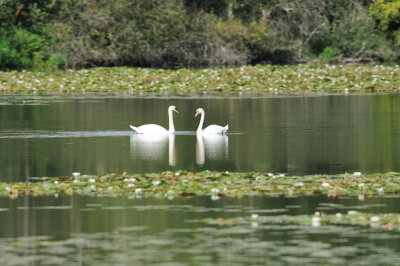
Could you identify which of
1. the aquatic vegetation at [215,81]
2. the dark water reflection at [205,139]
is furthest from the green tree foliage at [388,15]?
the dark water reflection at [205,139]

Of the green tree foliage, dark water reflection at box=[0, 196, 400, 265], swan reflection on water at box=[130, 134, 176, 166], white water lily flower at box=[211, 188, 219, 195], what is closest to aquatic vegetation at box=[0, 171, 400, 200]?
white water lily flower at box=[211, 188, 219, 195]

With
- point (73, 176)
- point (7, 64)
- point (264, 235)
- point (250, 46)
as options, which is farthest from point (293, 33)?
point (264, 235)

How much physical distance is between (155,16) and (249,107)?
24953 mm

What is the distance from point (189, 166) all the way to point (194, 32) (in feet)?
129

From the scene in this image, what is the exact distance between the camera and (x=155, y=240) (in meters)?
10.4

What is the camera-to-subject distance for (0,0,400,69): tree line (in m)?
52.3

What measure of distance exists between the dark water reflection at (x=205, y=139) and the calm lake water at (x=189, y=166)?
28mm

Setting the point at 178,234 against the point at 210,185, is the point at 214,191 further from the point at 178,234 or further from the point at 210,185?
the point at 178,234

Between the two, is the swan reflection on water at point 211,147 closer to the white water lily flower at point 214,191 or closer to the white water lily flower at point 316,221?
the white water lily flower at point 214,191

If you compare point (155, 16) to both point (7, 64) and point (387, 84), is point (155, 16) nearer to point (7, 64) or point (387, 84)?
point (7, 64)

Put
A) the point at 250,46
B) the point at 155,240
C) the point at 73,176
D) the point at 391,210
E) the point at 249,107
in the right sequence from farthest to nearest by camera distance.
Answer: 1. the point at 250,46
2. the point at 249,107
3. the point at 73,176
4. the point at 391,210
5. the point at 155,240

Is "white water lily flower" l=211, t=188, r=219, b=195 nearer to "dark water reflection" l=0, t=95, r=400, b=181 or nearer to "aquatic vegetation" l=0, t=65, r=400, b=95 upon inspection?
"dark water reflection" l=0, t=95, r=400, b=181

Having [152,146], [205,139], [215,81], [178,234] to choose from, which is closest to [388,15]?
[215,81]

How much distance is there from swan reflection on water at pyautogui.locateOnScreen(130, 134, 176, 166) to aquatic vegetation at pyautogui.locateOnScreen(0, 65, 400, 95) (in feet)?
49.9
